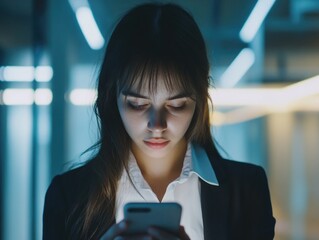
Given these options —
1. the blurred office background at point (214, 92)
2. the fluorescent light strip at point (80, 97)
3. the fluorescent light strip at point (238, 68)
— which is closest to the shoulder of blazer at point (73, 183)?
the blurred office background at point (214, 92)

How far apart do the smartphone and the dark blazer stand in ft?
0.62

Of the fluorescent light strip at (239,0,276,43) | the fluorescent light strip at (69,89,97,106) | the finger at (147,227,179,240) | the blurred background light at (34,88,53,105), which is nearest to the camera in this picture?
the finger at (147,227,179,240)

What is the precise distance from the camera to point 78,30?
3953mm

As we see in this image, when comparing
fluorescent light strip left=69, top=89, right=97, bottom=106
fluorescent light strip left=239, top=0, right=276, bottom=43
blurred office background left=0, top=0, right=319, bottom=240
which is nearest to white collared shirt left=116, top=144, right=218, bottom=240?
blurred office background left=0, top=0, right=319, bottom=240

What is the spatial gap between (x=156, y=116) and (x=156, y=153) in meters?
0.10

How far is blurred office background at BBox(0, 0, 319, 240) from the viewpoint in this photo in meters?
3.63

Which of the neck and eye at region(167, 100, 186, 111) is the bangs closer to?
eye at region(167, 100, 186, 111)

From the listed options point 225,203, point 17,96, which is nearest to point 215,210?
point 225,203

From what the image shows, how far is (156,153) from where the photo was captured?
129 cm

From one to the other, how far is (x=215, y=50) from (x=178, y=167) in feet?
9.97

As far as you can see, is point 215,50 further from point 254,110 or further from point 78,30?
point 78,30

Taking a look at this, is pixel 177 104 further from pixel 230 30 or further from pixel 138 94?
pixel 230 30

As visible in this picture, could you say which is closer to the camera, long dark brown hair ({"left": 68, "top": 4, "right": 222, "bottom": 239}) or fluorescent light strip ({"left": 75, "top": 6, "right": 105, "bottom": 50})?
long dark brown hair ({"left": 68, "top": 4, "right": 222, "bottom": 239})

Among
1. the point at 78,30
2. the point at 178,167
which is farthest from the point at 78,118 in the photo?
the point at 178,167
